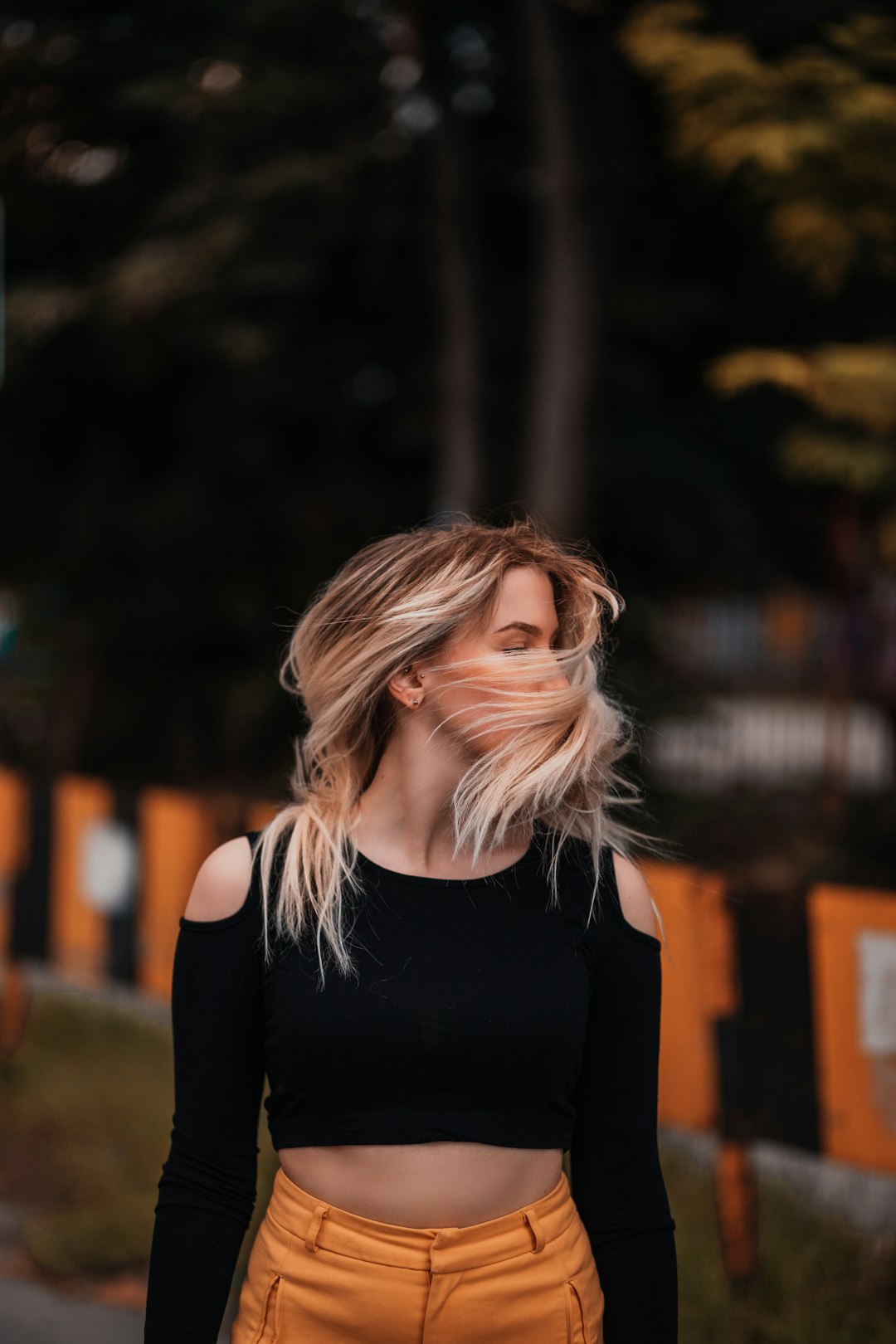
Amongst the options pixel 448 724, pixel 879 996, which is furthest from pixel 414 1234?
pixel 879 996

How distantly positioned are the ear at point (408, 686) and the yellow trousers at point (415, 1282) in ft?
2.36

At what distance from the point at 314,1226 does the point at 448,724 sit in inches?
28.8

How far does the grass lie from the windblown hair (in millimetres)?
1860

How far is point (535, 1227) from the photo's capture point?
72.7 inches

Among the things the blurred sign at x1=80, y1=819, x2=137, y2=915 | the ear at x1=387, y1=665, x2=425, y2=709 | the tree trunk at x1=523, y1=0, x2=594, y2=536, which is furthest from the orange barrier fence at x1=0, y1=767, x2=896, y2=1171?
the tree trunk at x1=523, y1=0, x2=594, y2=536

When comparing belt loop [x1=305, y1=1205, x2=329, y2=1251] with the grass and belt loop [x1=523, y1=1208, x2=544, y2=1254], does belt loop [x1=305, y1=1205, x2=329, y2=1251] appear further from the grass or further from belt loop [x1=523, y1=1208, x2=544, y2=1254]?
the grass

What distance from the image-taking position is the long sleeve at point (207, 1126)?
6.20ft

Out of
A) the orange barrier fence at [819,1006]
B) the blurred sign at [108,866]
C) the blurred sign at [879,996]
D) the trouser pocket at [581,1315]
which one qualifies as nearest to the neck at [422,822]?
the trouser pocket at [581,1315]

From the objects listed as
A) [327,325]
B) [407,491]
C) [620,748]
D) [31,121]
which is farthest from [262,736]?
[620,748]

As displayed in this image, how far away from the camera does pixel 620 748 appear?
2.12 metres

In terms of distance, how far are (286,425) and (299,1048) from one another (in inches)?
375

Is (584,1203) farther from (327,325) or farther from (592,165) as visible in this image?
(327,325)

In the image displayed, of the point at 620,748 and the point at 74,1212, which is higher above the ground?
Answer: the point at 620,748

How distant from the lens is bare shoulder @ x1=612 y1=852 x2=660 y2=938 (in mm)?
2004
